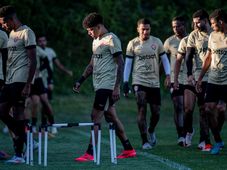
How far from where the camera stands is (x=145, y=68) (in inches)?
646

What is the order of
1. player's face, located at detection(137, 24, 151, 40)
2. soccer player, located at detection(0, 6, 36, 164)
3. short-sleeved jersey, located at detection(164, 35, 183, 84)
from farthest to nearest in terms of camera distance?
short-sleeved jersey, located at detection(164, 35, 183, 84) → player's face, located at detection(137, 24, 151, 40) → soccer player, located at detection(0, 6, 36, 164)

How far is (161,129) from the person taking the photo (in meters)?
22.4

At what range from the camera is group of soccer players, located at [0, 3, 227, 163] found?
544 inches

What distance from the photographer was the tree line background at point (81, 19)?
30266mm

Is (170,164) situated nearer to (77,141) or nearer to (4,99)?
(4,99)

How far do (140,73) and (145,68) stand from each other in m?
0.13

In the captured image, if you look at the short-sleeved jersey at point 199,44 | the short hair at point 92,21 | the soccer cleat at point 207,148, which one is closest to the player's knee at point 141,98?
the short-sleeved jersey at point 199,44

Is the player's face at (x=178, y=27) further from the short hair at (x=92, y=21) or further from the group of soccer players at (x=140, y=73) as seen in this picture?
the short hair at (x=92, y=21)

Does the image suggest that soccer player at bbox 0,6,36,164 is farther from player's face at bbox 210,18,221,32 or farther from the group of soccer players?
player's face at bbox 210,18,221,32

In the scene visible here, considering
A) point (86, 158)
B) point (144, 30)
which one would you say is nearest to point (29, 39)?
point (86, 158)

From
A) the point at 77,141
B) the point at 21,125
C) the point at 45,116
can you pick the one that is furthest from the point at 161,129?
the point at 21,125

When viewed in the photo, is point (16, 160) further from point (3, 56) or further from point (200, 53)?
point (200, 53)

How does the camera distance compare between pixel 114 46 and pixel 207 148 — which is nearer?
pixel 114 46

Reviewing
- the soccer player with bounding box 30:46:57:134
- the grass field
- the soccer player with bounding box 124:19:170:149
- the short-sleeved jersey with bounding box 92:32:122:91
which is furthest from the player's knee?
the soccer player with bounding box 30:46:57:134
